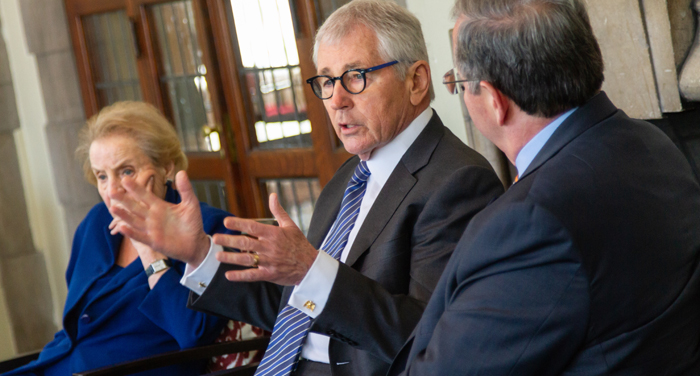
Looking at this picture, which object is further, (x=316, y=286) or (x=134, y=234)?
(x=134, y=234)

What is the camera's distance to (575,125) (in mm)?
1087

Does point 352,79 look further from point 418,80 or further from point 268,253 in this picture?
point 268,253

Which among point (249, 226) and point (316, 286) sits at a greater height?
point (249, 226)

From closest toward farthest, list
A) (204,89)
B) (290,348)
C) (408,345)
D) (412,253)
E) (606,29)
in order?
(408,345) → (412,253) → (290,348) → (606,29) → (204,89)

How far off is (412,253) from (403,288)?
88mm

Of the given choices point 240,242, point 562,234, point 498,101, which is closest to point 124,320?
point 240,242

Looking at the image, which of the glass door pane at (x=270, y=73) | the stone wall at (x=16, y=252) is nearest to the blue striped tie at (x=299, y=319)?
the glass door pane at (x=270, y=73)

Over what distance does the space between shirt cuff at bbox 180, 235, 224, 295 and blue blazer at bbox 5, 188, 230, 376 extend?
1.18 feet

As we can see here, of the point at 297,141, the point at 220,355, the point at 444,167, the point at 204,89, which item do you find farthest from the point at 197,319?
the point at 204,89

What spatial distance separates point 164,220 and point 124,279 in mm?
750

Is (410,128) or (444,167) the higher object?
(410,128)

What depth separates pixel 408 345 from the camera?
3.92ft

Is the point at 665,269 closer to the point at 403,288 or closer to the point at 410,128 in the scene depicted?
the point at 403,288

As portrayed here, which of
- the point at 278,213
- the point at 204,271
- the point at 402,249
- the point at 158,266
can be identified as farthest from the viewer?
the point at 158,266
